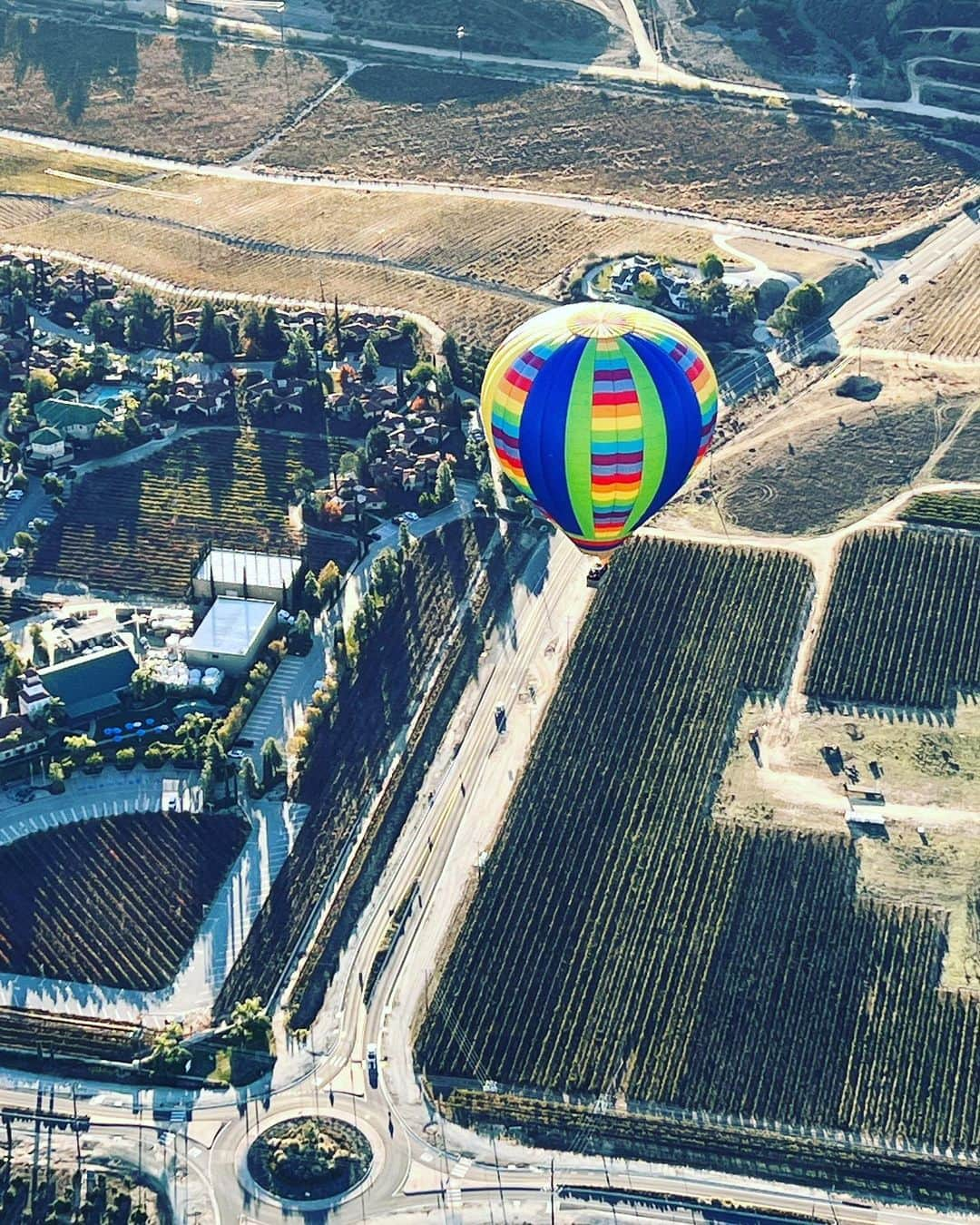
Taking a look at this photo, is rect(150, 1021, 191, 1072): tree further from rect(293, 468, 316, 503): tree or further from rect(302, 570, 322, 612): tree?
rect(293, 468, 316, 503): tree

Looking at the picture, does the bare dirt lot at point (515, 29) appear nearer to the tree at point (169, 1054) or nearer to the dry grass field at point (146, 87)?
the dry grass field at point (146, 87)

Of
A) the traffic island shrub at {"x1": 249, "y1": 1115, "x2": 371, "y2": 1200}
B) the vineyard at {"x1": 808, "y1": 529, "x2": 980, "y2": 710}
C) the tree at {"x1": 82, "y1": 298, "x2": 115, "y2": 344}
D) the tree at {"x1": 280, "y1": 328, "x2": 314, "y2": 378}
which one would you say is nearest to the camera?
the traffic island shrub at {"x1": 249, "y1": 1115, "x2": 371, "y2": 1200}

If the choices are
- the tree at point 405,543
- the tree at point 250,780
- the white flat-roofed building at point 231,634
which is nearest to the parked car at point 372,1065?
the tree at point 250,780

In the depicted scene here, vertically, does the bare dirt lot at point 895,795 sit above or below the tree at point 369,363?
below

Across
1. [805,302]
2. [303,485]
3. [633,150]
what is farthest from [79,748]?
[633,150]

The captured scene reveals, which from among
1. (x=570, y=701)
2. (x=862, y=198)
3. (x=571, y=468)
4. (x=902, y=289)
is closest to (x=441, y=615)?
(x=570, y=701)

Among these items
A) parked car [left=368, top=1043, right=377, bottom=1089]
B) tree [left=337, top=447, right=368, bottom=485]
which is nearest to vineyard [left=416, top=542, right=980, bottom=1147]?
parked car [left=368, top=1043, right=377, bottom=1089]
